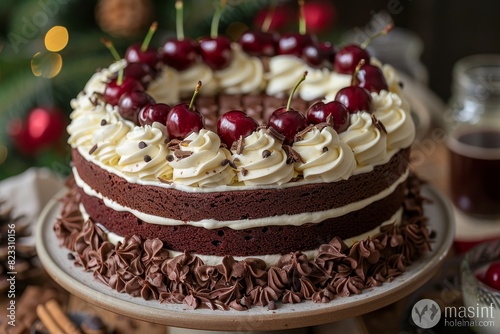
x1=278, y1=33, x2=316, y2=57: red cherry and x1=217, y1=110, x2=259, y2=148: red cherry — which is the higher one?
x1=217, y1=110, x2=259, y2=148: red cherry

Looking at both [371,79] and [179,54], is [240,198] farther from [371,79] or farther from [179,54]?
[179,54]

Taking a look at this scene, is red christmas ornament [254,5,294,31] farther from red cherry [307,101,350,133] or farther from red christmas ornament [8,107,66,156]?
red cherry [307,101,350,133]

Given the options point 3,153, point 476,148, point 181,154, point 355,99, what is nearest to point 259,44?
point 355,99

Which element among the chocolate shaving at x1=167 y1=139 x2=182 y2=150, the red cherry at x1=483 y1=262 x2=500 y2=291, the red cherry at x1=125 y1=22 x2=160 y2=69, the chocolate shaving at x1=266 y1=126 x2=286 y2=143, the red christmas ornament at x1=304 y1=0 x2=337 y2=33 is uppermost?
the red cherry at x1=125 y1=22 x2=160 y2=69

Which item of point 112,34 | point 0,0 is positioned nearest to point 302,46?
point 112,34

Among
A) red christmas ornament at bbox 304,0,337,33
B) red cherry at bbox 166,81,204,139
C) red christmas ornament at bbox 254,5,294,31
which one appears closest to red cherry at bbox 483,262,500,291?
red cherry at bbox 166,81,204,139

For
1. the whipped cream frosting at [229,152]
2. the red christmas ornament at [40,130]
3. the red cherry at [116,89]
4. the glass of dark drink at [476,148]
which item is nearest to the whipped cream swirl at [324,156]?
the whipped cream frosting at [229,152]
